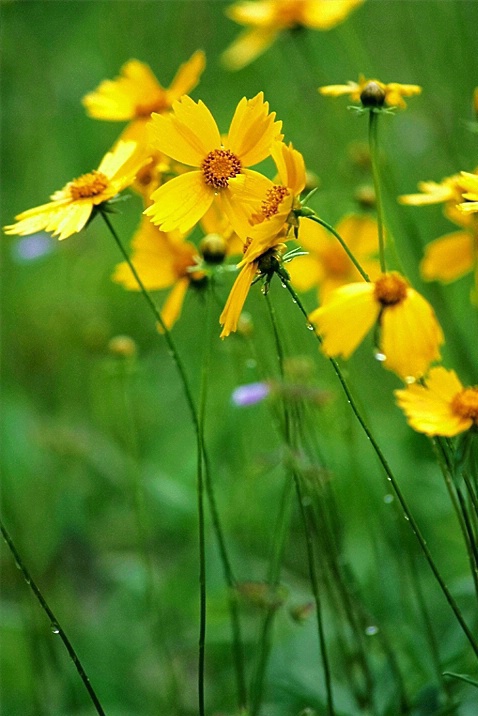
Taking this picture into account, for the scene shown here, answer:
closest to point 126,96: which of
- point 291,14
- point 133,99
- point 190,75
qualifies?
point 133,99

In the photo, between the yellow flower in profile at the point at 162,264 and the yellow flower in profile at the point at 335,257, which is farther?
the yellow flower in profile at the point at 335,257

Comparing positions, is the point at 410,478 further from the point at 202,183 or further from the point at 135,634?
the point at 202,183

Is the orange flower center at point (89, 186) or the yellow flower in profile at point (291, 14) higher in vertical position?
the yellow flower in profile at point (291, 14)

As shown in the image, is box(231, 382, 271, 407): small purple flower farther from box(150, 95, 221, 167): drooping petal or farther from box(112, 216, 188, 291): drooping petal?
box(150, 95, 221, 167): drooping petal

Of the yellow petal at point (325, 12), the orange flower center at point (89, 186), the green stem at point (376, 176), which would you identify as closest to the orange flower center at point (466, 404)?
the green stem at point (376, 176)

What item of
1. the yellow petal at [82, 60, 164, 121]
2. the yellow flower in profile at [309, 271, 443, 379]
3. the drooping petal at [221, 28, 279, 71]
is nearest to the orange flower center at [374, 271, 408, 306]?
the yellow flower in profile at [309, 271, 443, 379]

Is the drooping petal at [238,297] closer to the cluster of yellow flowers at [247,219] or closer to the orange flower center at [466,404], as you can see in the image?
the cluster of yellow flowers at [247,219]
